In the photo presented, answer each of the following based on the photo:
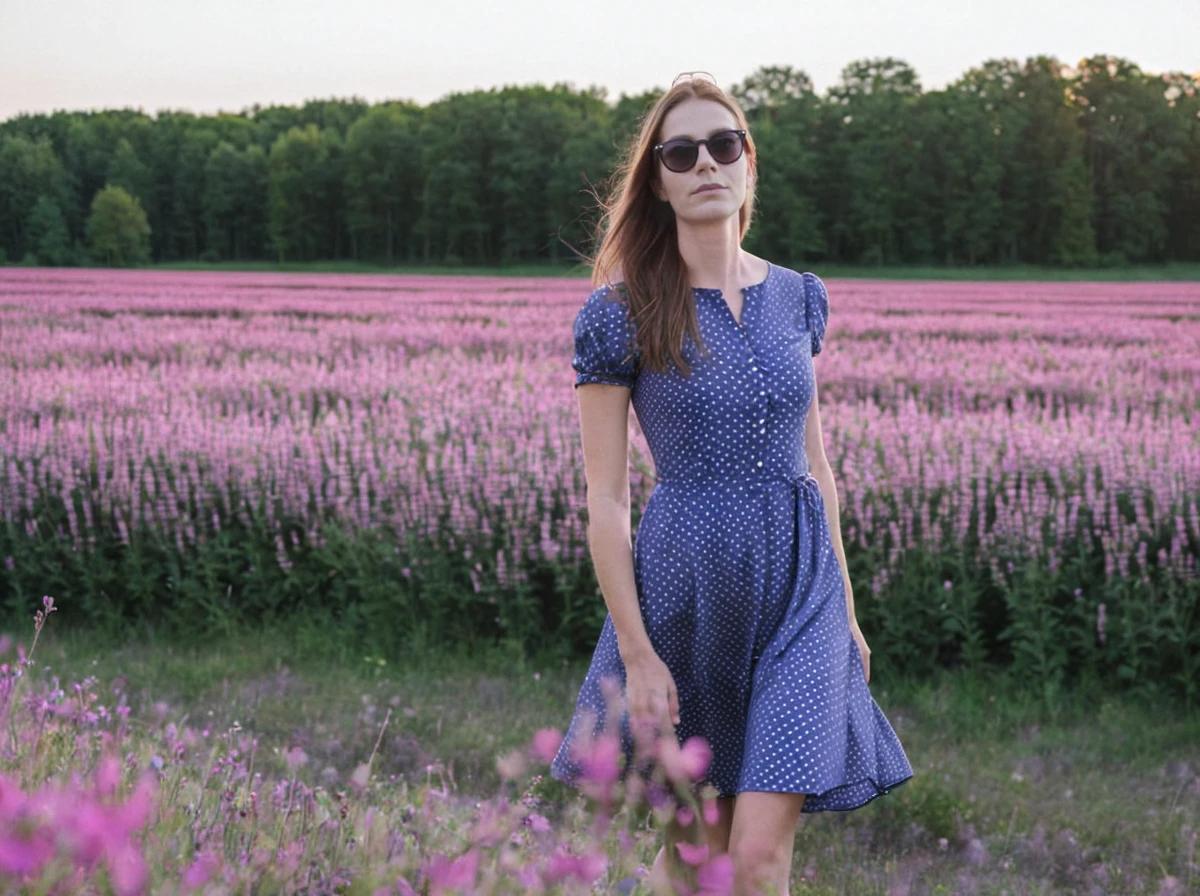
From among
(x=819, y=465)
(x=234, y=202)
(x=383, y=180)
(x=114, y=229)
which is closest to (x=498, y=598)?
(x=819, y=465)

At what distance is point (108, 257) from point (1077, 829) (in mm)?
74154

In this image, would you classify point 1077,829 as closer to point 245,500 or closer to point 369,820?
point 369,820

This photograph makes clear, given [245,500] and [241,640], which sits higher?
[245,500]

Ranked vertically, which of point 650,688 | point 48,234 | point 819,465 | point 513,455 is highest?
point 48,234

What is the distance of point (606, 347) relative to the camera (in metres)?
2.42

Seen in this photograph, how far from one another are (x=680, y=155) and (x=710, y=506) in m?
0.67

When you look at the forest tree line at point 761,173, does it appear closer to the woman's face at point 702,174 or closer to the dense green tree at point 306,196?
the dense green tree at point 306,196

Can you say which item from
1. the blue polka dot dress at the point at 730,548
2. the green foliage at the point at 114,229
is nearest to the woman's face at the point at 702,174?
the blue polka dot dress at the point at 730,548

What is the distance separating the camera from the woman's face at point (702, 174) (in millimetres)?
2482

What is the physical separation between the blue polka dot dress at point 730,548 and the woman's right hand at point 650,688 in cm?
7

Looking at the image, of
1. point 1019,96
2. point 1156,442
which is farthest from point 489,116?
point 1156,442

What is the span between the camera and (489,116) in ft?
257

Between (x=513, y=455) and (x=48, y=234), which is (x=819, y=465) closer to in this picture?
(x=513, y=455)

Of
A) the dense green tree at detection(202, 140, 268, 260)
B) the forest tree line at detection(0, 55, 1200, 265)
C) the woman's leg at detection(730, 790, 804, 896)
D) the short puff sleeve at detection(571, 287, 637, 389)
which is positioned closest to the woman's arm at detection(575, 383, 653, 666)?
the short puff sleeve at detection(571, 287, 637, 389)
